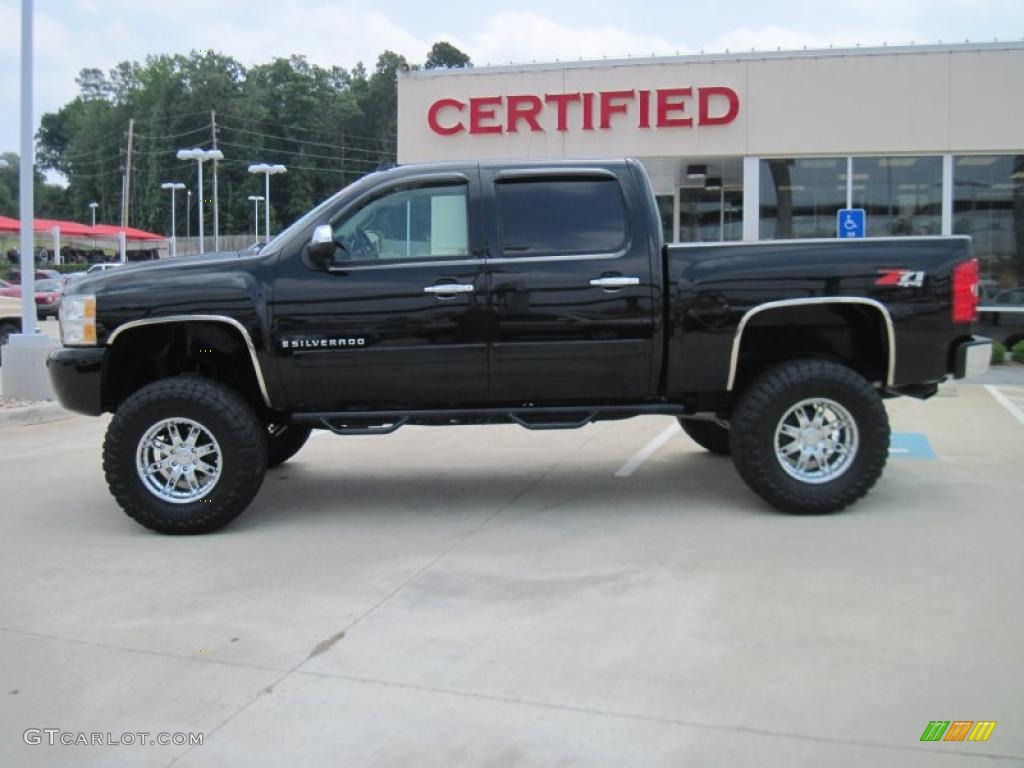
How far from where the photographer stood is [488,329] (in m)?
6.12

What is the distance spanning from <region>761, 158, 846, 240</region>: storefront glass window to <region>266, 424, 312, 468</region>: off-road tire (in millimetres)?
10202

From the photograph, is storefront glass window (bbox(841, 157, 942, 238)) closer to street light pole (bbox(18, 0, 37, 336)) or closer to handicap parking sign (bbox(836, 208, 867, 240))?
handicap parking sign (bbox(836, 208, 867, 240))

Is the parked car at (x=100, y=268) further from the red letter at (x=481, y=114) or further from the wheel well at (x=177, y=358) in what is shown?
the red letter at (x=481, y=114)

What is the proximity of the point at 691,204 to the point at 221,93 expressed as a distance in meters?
97.3

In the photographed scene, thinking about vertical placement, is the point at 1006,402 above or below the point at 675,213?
below

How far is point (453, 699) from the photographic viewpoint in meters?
3.83

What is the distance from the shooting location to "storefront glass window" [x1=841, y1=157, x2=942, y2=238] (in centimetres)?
1577

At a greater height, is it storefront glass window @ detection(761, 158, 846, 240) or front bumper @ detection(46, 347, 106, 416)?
storefront glass window @ detection(761, 158, 846, 240)

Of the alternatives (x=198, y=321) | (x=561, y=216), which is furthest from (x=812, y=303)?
(x=198, y=321)

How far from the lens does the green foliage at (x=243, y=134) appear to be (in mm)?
101750

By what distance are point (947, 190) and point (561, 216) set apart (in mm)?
11409

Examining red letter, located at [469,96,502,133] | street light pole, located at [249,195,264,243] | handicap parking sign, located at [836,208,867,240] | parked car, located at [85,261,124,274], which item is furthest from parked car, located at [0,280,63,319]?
street light pole, located at [249,195,264,243]

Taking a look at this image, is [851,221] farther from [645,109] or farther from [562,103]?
[562,103]

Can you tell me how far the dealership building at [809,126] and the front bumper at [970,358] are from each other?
944 centimetres
